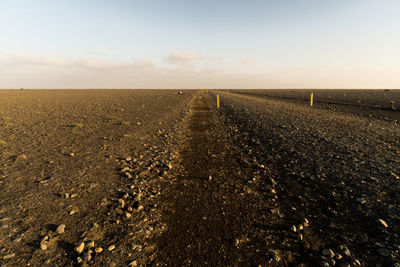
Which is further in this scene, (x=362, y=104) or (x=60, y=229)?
(x=362, y=104)

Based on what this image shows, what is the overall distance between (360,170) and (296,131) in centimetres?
633

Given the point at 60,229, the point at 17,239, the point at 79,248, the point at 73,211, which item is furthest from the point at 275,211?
the point at 17,239

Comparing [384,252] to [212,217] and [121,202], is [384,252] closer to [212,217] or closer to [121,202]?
[212,217]

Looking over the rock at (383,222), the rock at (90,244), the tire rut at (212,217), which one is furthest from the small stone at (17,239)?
the rock at (383,222)

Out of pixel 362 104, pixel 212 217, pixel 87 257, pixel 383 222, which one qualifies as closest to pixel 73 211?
pixel 87 257

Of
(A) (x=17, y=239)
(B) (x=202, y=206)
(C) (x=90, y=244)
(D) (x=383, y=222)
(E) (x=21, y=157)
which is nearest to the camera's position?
(C) (x=90, y=244)

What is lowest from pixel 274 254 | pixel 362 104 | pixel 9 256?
pixel 274 254

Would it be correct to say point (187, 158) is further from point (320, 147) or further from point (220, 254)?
point (320, 147)

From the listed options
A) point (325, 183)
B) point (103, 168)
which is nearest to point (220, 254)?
point (325, 183)

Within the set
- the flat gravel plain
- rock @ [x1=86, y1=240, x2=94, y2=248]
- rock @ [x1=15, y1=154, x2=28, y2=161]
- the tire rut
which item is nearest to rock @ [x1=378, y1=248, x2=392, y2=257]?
the flat gravel plain

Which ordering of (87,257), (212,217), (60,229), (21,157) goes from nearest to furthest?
(87,257)
(60,229)
(212,217)
(21,157)

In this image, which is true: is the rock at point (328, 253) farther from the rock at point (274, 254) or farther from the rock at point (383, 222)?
the rock at point (383, 222)

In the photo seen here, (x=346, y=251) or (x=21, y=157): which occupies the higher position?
(x=21, y=157)

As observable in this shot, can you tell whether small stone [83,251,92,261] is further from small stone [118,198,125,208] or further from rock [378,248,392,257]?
rock [378,248,392,257]
